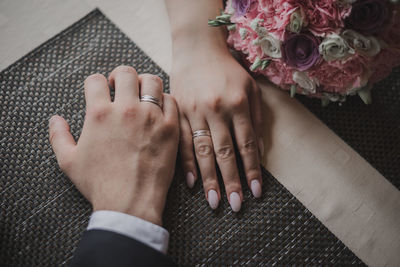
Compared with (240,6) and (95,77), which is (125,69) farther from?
(240,6)

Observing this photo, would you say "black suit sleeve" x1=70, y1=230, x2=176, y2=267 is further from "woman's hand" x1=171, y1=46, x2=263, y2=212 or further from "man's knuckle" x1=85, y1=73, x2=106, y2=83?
"man's knuckle" x1=85, y1=73, x2=106, y2=83

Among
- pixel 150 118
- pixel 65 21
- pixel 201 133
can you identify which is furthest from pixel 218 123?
pixel 65 21

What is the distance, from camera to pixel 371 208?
2.24 ft

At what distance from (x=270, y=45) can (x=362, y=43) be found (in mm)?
154

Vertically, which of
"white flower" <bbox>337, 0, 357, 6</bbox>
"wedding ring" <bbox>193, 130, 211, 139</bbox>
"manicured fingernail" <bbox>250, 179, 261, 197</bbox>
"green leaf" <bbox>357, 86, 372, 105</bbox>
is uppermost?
"white flower" <bbox>337, 0, 357, 6</bbox>

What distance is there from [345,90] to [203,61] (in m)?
0.32

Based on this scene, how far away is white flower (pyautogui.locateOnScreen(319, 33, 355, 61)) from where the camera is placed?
0.50 m

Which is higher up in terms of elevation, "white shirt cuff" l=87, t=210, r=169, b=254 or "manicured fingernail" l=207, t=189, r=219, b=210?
"white shirt cuff" l=87, t=210, r=169, b=254

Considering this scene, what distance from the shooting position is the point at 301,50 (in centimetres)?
55

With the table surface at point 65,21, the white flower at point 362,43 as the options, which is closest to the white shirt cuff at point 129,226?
the table surface at point 65,21

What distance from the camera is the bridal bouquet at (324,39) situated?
1.62ft

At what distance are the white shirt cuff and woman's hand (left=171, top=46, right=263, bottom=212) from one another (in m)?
0.13

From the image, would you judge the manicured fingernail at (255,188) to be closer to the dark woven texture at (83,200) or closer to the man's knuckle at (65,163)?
the dark woven texture at (83,200)

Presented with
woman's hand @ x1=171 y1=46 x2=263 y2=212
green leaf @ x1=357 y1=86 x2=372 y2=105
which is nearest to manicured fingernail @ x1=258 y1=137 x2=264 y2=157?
woman's hand @ x1=171 y1=46 x2=263 y2=212
